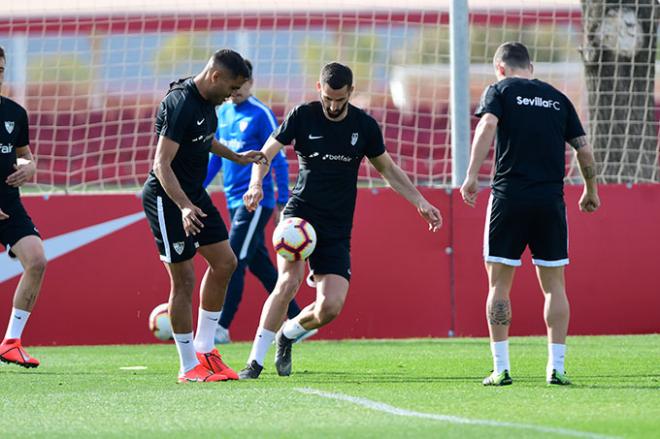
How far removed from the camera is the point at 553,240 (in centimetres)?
792

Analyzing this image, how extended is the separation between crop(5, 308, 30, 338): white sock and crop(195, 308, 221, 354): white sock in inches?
69.2

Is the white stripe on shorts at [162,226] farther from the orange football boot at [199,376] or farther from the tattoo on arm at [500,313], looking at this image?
the tattoo on arm at [500,313]

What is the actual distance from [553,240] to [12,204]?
421 centimetres

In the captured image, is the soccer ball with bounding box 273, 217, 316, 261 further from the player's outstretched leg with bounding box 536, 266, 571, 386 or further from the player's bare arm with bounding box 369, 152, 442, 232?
the player's outstretched leg with bounding box 536, 266, 571, 386

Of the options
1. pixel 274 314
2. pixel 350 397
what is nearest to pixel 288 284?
pixel 274 314

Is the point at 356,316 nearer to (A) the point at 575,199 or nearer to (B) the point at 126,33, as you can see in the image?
(A) the point at 575,199

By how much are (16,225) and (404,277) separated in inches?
150

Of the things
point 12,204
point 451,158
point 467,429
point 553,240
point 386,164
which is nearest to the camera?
point 467,429

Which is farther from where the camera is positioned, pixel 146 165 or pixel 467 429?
pixel 146 165

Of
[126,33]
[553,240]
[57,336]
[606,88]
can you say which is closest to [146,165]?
[126,33]

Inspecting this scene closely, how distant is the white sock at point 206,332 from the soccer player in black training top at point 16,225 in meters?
1.68

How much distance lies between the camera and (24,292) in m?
9.83

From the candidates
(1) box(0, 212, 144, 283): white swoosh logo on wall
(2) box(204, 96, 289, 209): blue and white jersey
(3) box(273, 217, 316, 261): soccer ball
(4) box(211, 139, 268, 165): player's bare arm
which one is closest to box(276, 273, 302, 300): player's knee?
(3) box(273, 217, 316, 261): soccer ball

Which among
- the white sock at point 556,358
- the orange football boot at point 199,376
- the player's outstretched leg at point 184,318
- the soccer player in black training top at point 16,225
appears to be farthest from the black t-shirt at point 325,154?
the soccer player in black training top at point 16,225
